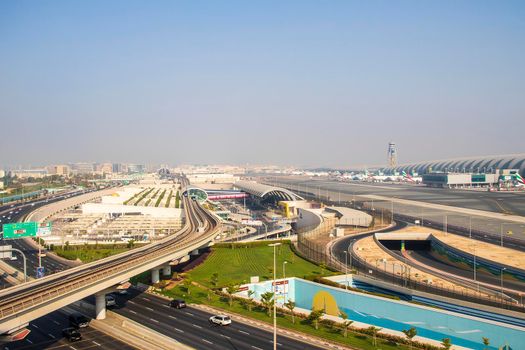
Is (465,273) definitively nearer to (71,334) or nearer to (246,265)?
(246,265)

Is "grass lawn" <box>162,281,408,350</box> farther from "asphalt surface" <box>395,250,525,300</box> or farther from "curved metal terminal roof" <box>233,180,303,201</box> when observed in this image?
"curved metal terminal roof" <box>233,180,303,201</box>

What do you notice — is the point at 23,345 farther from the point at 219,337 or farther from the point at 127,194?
the point at 127,194

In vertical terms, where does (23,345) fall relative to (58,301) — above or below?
below

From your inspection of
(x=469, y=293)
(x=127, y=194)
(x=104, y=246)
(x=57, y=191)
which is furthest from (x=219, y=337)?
(x=57, y=191)

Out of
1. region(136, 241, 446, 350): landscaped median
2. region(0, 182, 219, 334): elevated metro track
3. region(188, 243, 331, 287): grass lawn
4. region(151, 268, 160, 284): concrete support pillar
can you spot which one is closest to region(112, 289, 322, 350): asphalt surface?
region(136, 241, 446, 350): landscaped median

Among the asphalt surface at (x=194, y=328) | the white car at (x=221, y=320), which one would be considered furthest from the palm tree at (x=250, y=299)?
the white car at (x=221, y=320)

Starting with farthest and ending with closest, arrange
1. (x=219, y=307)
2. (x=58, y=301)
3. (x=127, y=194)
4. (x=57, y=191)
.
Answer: (x=57, y=191) → (x=127, y=194) → (x=219, y=307) → (x=58, y=301)

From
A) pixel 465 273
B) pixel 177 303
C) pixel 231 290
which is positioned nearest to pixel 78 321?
pixel 177 303
